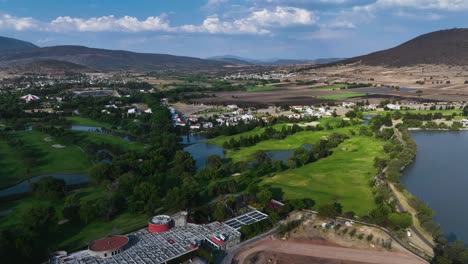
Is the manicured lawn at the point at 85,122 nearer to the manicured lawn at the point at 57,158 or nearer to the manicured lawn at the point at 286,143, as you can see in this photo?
the manicured lawn at the point at 57,158

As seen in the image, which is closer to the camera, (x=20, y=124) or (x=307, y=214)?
(x=307, y=214)

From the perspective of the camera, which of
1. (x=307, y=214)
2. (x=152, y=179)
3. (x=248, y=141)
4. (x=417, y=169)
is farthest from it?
(x=248, y=141)

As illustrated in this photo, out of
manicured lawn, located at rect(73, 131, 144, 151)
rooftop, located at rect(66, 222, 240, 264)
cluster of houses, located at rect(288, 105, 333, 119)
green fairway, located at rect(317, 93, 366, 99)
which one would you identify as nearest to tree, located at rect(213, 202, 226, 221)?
rooftop, located at rect(66, 222, 240, 264)

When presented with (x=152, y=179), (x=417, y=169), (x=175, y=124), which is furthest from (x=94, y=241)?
(x=175, y=124)

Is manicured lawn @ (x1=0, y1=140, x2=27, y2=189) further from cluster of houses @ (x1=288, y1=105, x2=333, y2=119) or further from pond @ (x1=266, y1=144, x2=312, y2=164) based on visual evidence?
cluster of houses @ (x1=288, y1=105, x2=333, y2=119)

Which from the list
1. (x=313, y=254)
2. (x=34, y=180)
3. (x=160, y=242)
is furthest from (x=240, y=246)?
(x=34, y=180)

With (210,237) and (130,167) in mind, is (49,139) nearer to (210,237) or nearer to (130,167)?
(130,167)

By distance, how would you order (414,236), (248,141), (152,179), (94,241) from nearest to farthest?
(94,241)
(414,236)
(152,179)
(248,141)
